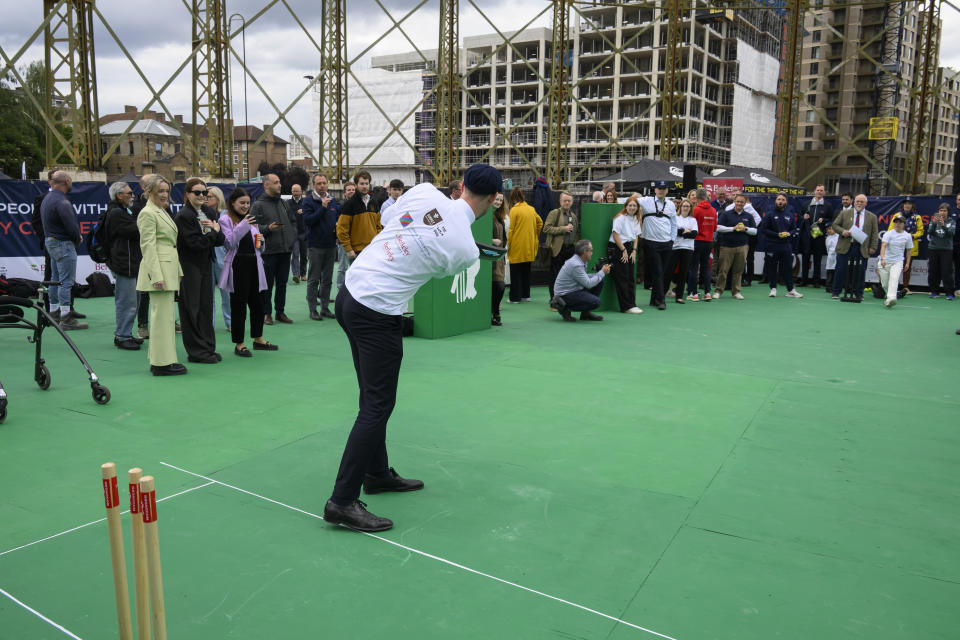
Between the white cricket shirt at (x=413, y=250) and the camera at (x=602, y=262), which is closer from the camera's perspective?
the white cricket shirt at (x=413, y=250)

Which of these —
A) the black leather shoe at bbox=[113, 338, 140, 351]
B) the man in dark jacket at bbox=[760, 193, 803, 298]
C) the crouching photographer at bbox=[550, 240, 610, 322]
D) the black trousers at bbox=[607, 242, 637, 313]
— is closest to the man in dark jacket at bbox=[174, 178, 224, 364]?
the black leather shoe at bbox=[113, 338, 140, 351]

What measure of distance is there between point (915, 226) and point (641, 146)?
173 ft

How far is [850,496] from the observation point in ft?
12.8

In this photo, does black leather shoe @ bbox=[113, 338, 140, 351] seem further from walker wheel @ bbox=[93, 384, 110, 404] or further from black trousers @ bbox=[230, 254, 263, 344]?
walker wheel @ bbox=[93, 384, 110, 404]

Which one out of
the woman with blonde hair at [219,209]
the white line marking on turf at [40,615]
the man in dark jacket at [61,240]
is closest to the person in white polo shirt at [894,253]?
the woman with blonde hair at [219,209]

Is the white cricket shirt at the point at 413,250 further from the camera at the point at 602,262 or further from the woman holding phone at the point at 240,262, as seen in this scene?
the camera at the point at 602,262

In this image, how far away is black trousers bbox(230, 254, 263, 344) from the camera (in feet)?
23.1

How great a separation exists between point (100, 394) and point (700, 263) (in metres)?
9.98

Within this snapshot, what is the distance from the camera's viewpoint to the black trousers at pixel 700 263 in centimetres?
1199

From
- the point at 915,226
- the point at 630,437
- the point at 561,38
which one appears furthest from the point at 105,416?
the point at 561,38

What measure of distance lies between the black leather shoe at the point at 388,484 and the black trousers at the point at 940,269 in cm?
1257

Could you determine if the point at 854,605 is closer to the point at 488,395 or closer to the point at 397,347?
the point at 397,347

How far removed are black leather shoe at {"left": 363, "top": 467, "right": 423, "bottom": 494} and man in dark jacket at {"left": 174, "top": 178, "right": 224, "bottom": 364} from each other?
3630 mm

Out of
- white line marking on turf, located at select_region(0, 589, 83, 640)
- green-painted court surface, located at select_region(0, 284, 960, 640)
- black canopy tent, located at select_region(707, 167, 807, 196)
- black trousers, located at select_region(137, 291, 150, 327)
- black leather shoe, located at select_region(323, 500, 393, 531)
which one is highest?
black canopy tent, located at select_region(707, 167, 807, 196)
